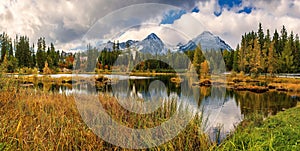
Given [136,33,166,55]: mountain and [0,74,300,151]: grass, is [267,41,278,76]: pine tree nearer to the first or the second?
[0,74,300,151]: grass

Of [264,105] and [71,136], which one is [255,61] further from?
[71,136]

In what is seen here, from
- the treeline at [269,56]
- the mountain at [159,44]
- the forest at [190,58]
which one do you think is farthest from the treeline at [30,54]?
the mountain at [159,44]

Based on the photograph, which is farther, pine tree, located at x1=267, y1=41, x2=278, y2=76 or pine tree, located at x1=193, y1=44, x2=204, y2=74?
pine tree, located at x1=267, y1=41, x2=278, y2=76

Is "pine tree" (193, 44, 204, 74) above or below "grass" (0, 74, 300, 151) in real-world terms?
above

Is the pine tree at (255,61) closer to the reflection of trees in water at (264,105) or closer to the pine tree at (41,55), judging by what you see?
the reflection of trees in water at (264,105)

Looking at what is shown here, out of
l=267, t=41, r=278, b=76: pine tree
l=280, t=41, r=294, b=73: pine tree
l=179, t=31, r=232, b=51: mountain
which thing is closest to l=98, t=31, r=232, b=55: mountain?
l=179, t=31, r=232, b=51: mountain

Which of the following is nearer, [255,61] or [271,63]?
[255,61]

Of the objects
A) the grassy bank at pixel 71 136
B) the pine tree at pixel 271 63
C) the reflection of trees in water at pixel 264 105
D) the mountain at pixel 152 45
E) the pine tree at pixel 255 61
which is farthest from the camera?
the pine tree at pixel 271 63

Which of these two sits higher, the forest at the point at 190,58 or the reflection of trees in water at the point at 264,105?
the forest at the point at 190,58

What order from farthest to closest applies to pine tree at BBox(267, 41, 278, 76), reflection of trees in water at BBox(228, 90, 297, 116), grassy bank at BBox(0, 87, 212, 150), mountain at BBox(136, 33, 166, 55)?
1. pine tree at BBox(267, 41, 278, 76)
2. reflection of trees in water at BBox(228, 90, 297, 116)
3. mountain at BBox(136, 33, 166, 55)
4. grassy bank at BBox(0, 87, 212, 150)

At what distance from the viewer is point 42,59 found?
161ft

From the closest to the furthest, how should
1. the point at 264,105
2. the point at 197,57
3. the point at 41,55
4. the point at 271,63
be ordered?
the point at 197,57 → the point at 264,105 → the point at 271,63 → the point at 41,55

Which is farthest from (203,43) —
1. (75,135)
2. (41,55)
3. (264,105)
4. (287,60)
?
(41,55)

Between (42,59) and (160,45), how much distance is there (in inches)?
1982
